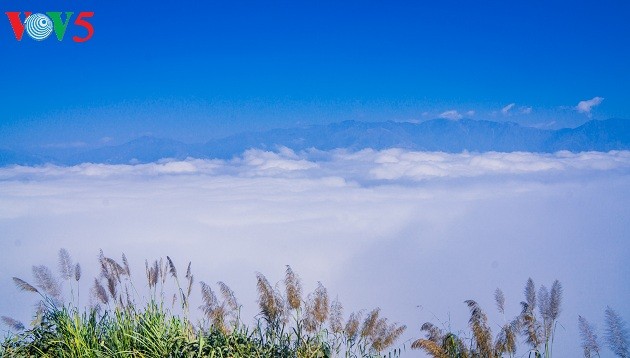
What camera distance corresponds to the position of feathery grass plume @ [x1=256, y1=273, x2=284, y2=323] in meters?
6.89

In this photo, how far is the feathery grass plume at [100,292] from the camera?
7.40m

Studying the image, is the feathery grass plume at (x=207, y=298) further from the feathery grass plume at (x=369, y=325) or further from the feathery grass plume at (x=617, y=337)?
the feathery grass plume at (x=617, y=337)

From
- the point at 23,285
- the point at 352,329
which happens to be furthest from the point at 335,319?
the point at 23,285

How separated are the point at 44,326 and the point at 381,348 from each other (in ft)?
14.8

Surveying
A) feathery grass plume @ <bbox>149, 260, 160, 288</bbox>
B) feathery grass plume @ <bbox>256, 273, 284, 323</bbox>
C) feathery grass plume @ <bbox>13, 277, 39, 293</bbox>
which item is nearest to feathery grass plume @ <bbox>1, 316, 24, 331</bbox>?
feathery grass plume @ <bbox>13, 277, 39, 293</bbox>

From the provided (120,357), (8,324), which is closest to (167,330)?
(120,357)

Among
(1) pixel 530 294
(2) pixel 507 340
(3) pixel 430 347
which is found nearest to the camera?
(3) pixel 430 347

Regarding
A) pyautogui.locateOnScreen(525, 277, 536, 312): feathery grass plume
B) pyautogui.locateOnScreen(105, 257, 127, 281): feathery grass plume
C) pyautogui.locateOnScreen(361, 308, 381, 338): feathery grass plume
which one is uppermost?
pyautogui.locateOnScreen(105, 257, 127, 281): feathery grass plume

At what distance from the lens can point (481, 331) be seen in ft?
20.8

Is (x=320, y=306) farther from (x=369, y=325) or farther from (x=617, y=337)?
(x=617, y=337)

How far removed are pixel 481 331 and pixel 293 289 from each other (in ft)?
7.74

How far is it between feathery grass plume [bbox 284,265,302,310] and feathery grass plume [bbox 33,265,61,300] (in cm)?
304

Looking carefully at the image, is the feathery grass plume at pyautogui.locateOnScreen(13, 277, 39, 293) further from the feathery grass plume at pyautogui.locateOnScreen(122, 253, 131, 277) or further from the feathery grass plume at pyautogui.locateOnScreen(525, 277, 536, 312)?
the feathery grass plume at pyautogui.locateOnScreen(525, 277, 536, 312)

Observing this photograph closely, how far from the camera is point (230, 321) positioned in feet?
23.1
